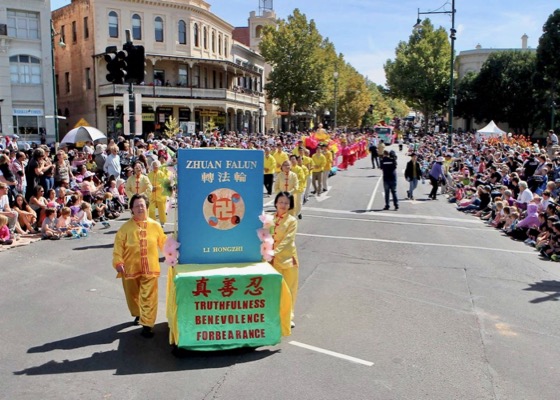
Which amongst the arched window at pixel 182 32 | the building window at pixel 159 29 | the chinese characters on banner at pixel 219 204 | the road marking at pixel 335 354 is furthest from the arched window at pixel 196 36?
the road marking at pixel 335 354

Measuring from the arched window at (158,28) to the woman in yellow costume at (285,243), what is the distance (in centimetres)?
4054

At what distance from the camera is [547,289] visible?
8977 mm

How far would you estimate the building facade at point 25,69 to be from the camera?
34.0 metres

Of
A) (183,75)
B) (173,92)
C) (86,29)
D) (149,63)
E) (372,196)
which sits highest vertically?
(86,29)

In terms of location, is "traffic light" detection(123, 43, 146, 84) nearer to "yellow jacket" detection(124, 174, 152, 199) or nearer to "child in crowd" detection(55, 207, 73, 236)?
"yellow jacket" detection(124, 174, 152, 199)

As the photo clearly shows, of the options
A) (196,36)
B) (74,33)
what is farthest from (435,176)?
(74,33)

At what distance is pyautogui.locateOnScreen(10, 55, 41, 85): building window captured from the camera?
34.6 m

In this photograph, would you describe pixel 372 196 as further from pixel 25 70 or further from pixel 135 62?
pixel 25 70

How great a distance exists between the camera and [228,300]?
6.05m

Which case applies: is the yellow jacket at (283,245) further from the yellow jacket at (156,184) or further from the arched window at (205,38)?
the arched window at (205,38)

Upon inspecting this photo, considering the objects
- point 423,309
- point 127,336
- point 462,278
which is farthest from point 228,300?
point 462,278

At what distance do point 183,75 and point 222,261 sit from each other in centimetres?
4170

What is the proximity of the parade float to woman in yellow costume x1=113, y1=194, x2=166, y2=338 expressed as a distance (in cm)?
41

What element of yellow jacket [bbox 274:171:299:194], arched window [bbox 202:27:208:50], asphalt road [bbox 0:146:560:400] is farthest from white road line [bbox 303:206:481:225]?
arched window [bbox 202:27:208:50]
